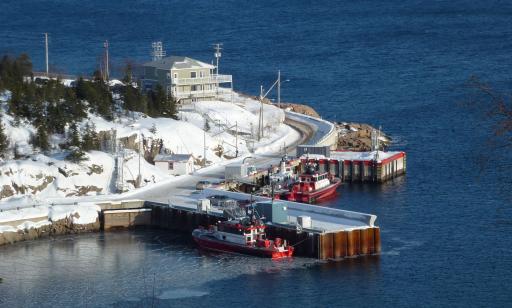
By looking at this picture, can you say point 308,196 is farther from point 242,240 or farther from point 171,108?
point 171,108

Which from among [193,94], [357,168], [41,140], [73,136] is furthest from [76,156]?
[193,94]

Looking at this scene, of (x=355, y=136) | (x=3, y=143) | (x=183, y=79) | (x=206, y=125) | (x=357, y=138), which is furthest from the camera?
(x=355, y=136)

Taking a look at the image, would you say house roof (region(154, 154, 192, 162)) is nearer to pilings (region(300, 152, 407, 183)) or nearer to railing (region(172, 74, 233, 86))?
pilings (region(300, 152, 407, 183))

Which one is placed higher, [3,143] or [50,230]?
[3,143]

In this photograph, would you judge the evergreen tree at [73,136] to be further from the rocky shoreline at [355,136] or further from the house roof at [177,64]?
the rocky shoreline at [355,136]

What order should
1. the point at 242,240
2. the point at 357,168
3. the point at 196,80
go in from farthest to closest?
the point at 196,80
the point at 357,168
the point at 242,240

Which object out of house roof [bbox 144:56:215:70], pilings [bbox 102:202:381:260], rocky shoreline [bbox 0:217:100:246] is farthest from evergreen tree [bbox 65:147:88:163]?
house roof [bbox 144:56:215:70]

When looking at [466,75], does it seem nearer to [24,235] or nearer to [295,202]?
[295,202]
